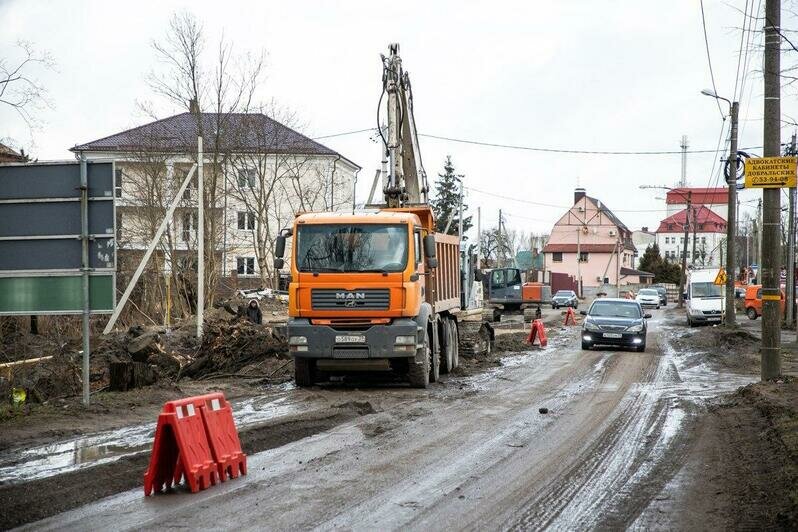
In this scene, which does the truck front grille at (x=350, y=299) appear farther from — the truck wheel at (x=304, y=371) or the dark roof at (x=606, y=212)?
the dark roof at (x=606, y=212)

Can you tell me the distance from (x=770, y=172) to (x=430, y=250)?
6.33 m

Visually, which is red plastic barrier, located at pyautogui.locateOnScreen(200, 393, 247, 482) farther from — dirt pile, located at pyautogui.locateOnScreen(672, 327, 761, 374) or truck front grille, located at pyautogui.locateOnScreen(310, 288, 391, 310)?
dirt pile, located at pyautogui.locateOnScreen(672, 327, 761, 374)

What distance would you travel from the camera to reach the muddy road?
24.8ft

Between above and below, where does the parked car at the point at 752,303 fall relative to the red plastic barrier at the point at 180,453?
below

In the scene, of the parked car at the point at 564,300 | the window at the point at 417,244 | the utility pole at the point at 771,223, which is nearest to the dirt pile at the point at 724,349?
the utility pole at the point at 771,223

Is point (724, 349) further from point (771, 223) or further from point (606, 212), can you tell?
point (606, 212)

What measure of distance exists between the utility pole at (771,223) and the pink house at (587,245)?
315ft

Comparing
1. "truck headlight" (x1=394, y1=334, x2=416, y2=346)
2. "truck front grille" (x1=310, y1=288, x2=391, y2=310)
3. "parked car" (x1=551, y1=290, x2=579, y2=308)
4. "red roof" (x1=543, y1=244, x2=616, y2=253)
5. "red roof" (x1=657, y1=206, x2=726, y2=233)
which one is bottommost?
"parked car" (x1=551, y1=290, x2=579, y2=308)

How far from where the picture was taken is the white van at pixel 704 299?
48281 mm

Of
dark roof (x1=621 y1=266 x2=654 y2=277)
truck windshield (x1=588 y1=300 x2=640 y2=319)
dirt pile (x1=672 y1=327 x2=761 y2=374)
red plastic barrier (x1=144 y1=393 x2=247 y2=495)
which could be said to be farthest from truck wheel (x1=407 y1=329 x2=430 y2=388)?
dark roof (x1=621 y1=266 x2=654 y2=277)

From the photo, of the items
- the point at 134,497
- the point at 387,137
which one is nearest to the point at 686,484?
the point at 134,497

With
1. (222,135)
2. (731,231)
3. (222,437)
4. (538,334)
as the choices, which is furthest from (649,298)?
(222,437)

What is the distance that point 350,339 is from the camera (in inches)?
680

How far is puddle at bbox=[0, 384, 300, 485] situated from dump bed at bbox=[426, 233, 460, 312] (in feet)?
21.9
